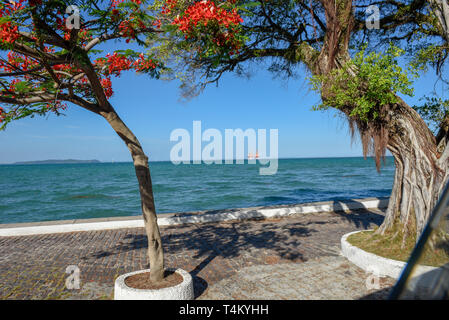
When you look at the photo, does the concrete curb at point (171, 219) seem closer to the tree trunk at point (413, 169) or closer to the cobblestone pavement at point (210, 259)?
the cobblestone pavement at point (210, 259)

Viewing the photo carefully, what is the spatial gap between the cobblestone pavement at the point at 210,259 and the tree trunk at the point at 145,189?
848 millimetres

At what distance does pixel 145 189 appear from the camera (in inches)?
191

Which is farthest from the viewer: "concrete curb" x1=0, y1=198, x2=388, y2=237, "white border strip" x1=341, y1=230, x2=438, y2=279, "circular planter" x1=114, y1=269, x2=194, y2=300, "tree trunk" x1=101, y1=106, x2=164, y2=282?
"concrete curb" x1=0, y1=198, x2=388, y2=237

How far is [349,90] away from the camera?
5801mm

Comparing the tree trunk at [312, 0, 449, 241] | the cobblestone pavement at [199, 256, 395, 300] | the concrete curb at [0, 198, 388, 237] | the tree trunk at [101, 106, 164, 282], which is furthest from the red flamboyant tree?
the concrete curb at [0, 198, 388, 237]

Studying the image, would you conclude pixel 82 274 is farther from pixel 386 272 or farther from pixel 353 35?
pixel 353 35

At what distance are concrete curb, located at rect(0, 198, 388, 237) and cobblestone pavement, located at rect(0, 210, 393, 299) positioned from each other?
0.95 feet

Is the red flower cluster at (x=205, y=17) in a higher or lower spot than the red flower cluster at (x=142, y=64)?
higher

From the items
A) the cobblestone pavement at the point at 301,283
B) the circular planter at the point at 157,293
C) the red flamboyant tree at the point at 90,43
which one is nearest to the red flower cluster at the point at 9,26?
the red flamboyant tree at the point at 90,43

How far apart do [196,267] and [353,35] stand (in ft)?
23.5

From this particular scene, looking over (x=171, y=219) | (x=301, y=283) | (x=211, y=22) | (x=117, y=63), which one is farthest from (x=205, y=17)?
(x=171, y=219)

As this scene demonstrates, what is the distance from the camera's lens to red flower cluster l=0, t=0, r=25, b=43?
3.38 metres

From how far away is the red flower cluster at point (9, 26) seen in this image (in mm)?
3379

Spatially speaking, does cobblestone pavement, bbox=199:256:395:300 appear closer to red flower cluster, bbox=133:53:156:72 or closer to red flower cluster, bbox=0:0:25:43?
red flower cluster, bbox=133:53:156:72
